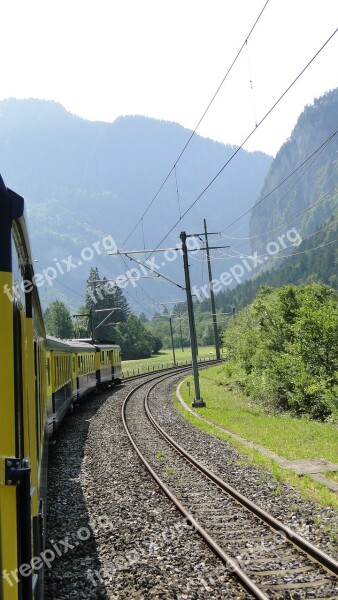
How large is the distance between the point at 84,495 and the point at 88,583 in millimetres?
3951

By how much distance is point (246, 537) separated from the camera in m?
7.33

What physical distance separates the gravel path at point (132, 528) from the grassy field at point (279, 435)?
384 mm

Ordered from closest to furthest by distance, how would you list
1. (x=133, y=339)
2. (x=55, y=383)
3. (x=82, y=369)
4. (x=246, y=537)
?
(x=246, y=537), (x=55, y=383), (x=82, y=369), (x=133, y=339)

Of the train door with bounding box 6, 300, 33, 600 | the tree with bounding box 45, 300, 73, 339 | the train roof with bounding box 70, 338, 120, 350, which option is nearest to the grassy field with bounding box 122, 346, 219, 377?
the tree with bounding box 45, 300, 73, 339

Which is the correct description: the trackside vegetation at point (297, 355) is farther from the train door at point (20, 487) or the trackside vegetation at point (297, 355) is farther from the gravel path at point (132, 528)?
the train door at point (20, 487)

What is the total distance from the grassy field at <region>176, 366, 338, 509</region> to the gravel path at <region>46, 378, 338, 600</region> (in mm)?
384

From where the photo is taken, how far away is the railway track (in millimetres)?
5773

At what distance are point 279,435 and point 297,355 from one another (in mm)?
6211

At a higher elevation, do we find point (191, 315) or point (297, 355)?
point (191, 315)

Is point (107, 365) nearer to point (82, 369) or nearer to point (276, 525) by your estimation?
point (82, 369)

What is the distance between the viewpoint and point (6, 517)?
2.43 m

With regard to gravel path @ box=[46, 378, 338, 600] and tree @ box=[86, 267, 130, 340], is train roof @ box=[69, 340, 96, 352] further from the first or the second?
tree @ box=[86, 267, 130, 340]

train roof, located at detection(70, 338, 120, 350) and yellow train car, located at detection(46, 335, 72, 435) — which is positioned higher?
train roof, located at detection(70, 338, 120, 350)

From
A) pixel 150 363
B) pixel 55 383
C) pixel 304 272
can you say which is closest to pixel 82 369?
pixel 55 383
